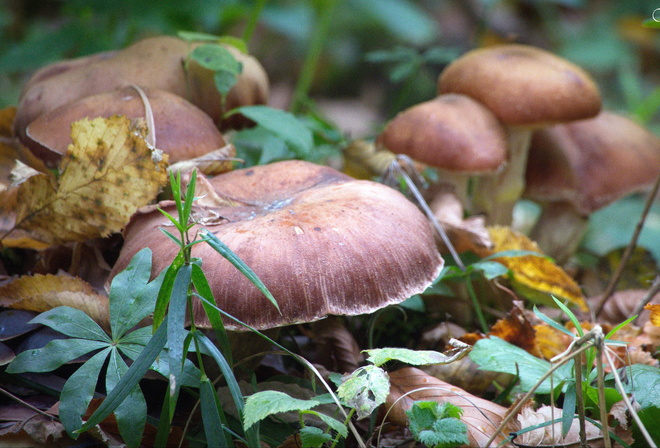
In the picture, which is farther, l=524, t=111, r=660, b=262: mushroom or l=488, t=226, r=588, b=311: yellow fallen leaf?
l=524, t=111, r=660, b=262: mushroom

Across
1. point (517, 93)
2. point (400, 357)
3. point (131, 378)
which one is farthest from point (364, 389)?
point (517, 93)

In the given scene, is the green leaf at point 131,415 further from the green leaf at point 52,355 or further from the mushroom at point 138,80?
the mushroom at point 138,80

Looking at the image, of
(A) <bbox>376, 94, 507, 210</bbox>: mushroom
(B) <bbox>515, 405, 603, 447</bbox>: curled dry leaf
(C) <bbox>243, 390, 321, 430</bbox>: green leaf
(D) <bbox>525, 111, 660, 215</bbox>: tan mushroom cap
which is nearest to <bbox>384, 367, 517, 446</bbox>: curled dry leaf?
(B) <bbox>515, 405, 603, 447</bbox>: curled dry leaf

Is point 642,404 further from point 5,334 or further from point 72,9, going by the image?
point 72,9

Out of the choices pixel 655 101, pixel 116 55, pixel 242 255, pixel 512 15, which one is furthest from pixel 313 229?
pixel 512 15

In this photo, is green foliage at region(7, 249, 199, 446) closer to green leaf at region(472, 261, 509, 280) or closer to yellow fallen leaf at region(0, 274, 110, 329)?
yellow fallen leaf at region(0, 274, 110, 329)

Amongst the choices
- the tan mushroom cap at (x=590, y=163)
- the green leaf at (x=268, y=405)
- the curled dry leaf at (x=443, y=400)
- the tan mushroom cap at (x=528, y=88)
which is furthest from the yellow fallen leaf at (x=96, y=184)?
the tan mushroom cap at (x=590, y=163)
